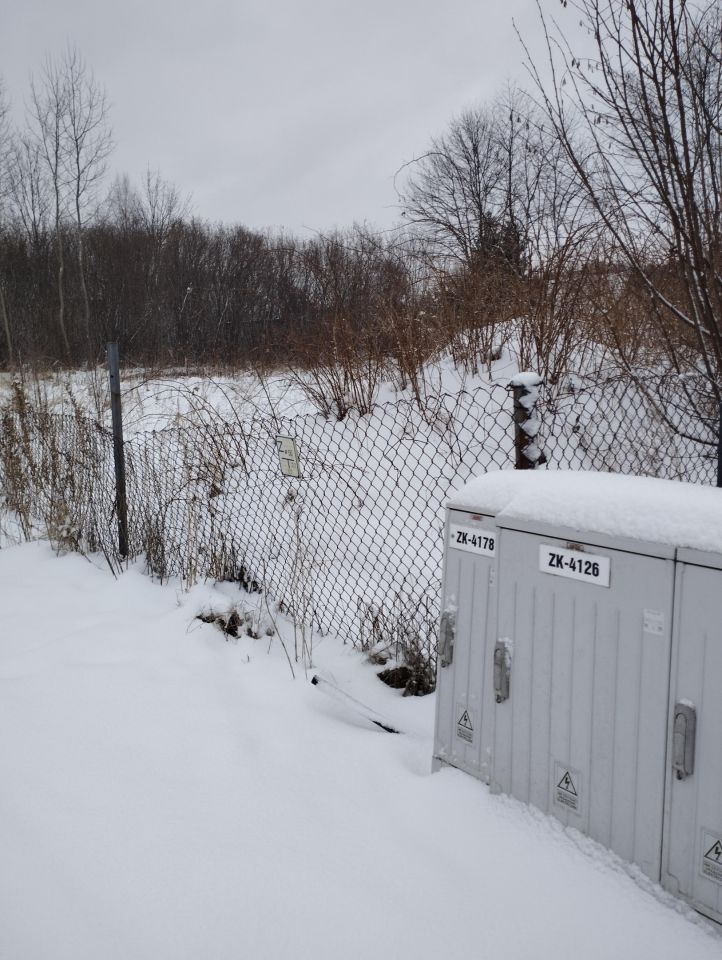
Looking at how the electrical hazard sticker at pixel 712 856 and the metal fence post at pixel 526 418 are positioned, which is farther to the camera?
the metal fence post at pixel 526 418

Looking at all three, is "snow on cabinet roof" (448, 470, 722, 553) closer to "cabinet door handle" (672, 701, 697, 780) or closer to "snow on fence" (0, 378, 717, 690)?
"cabinet door handle" (672, 701, 697, 780)

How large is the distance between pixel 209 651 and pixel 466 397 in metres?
4.04

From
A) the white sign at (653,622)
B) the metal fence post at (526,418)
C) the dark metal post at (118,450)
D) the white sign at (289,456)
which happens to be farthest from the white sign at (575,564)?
the dark metal post at (118,450)

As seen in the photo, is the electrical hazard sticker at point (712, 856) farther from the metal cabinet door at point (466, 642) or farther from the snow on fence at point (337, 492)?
the snow on fence at point (337, 492)

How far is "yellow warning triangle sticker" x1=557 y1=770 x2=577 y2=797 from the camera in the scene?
190cm

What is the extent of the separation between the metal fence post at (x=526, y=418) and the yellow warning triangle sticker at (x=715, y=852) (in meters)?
1.52

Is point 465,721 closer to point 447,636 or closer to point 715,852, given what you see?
point 447,636

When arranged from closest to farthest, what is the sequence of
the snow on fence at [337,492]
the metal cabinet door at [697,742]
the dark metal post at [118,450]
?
the metal cabinet door at [697,742], the snow on fence at [337,492], the dark metal post at [118,450]

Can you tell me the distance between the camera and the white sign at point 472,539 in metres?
2.13

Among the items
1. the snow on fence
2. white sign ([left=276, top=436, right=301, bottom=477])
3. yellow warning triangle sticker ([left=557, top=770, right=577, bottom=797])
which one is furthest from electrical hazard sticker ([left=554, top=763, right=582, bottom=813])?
white sign ([left=276, top=436, right=301, bottom=477])

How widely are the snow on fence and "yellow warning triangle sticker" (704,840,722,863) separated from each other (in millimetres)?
1756

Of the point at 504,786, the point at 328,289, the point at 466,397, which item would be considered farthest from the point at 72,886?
the point at 328,289

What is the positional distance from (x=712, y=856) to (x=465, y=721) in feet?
2.65

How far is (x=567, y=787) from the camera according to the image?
192cm
